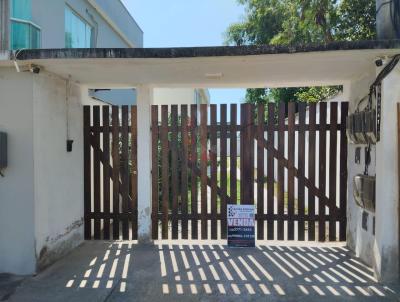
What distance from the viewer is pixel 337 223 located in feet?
20.5

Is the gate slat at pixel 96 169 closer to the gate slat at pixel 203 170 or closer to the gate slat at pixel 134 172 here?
the gate slat at pixel 134 172

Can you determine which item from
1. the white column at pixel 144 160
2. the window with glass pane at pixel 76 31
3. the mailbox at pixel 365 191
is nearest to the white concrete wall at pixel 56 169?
the white column at pixel 144 160

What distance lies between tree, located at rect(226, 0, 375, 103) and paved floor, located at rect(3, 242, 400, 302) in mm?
8293

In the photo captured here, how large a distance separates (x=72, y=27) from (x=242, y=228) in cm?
805

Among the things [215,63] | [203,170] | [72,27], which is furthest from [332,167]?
[72,27]

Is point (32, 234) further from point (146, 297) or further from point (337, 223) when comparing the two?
point (337, 223)

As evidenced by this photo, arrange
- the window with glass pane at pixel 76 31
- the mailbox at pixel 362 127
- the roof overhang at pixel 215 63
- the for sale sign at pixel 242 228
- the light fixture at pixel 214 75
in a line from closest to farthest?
the roof overhang at pixel 215 63
the mailbox at pixel 362 127
the light fixture at pixel 214 75
the for sale sign at pixel 242 228
the window with glass pane at pixel 76 31

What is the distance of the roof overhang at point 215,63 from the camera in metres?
4.25

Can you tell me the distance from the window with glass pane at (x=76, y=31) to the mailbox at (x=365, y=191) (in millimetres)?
8488

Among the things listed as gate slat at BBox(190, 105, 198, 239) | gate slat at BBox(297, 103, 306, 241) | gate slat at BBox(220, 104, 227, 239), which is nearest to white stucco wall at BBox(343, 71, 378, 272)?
gate slat at BBox(297, 103, 306, 241)

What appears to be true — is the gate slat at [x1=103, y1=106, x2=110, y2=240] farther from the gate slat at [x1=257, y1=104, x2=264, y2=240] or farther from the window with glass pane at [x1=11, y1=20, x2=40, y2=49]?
the window with glass pane at [x1=11, y1=20, x2=40, y2=49]

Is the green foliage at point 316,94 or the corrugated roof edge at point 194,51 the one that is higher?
the green foliage at point 316,94

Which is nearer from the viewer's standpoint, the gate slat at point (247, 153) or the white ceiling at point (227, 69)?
the white ceiling at point (227, 69)

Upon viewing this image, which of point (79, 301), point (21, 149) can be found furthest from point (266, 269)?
point (21, 149)
